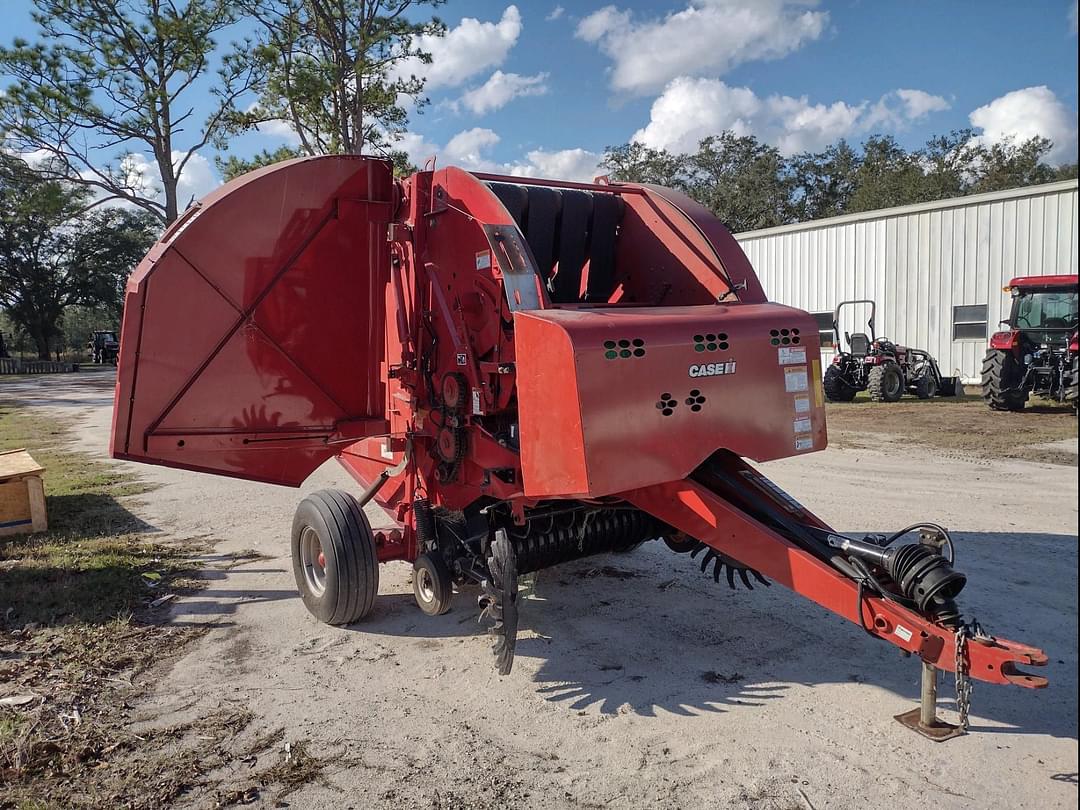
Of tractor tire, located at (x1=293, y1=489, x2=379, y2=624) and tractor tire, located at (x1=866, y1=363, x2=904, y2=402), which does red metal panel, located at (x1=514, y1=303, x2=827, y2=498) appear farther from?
tractor tire, located at (x1=866, y1=363, x2=904, y2=402)

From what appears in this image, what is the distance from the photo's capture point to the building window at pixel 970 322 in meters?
15.8

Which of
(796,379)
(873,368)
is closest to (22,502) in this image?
(796,379)

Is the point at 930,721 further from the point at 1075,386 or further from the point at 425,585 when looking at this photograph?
the point at 425,585

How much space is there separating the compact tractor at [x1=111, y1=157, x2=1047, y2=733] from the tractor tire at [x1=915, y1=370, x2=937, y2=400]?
38.8 ft

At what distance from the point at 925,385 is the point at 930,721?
13.2 m

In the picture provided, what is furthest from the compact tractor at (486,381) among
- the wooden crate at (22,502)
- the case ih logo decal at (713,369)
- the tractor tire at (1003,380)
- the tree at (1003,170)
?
the tree at (1003,170)

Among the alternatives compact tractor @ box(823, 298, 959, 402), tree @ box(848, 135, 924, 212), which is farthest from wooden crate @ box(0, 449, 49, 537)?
tree @ box(848, 135, 924, 212)

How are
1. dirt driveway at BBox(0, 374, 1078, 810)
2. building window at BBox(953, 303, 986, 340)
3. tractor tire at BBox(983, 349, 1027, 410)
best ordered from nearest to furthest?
dirt driveway at BBox(0, 374, 1078, 810) → tractor tire at BBox(983, 349, 1027, 410) → building window at BBox(953, 303, 986, 340)

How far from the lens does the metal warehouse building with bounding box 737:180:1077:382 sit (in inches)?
585

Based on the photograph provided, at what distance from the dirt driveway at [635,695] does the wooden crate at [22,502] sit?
2281mm

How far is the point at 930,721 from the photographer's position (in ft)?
9.98

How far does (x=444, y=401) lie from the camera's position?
4.18 m

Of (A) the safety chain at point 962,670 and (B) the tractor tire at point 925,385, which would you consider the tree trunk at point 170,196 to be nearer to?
(B) the tractor tire at point 925,385

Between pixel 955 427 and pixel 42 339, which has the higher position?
pixel 42 339
